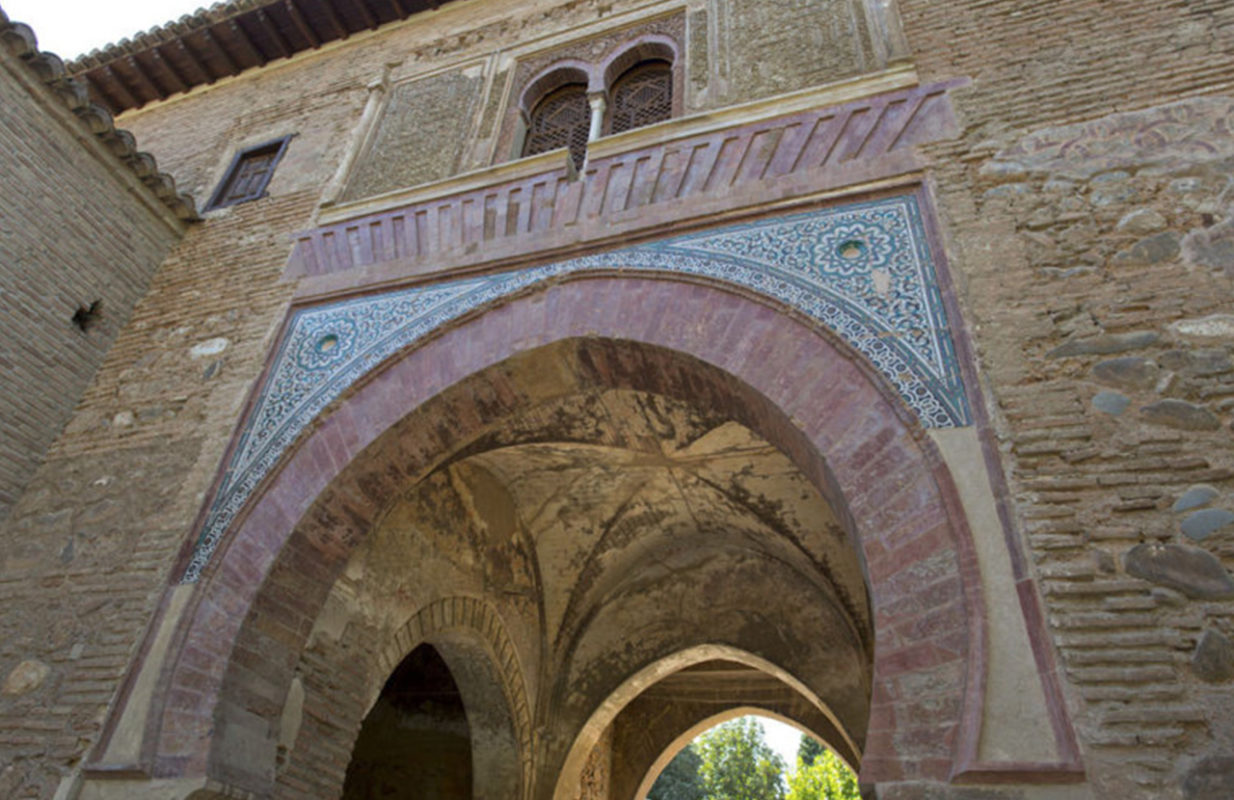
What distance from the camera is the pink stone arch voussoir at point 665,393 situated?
2.33 metres

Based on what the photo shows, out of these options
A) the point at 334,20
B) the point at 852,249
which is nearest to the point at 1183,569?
the point at 852,249

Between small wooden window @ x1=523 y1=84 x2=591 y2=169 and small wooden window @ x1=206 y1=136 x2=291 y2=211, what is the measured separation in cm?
192

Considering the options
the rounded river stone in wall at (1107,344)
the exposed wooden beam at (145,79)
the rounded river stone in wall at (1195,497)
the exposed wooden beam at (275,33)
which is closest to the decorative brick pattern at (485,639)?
the rounded river stone in wall at (1107,344)

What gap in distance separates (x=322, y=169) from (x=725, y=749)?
1780cm

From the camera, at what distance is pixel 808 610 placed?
6098 millimetres

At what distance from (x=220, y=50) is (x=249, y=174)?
1727 mm

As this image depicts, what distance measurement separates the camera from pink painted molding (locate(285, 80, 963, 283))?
3699 mm

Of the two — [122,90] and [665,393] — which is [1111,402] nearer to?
[665,393]

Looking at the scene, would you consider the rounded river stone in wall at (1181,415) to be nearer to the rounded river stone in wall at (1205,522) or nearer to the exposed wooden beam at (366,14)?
the rounded river stone in wall at (1205,522)

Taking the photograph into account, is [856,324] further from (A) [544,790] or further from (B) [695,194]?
(A) [544,790]

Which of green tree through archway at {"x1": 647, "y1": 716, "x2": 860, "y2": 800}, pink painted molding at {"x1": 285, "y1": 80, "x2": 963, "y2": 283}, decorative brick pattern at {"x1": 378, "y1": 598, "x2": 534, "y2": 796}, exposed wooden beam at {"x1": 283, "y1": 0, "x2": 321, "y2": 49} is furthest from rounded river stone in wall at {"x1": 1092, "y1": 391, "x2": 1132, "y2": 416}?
green tree through archway at {"x1": 647, "y1": 716, "x2": 860, "y2": 800}

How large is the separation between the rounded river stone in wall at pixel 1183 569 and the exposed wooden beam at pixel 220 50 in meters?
7.40

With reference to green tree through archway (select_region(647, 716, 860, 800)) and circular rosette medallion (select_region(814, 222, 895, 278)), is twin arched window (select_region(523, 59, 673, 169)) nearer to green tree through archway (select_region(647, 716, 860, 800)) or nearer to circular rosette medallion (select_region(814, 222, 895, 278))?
circular rosette medallion (select_region(814, 222, 895, 278))

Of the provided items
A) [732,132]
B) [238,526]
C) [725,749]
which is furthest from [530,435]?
[725,749]
